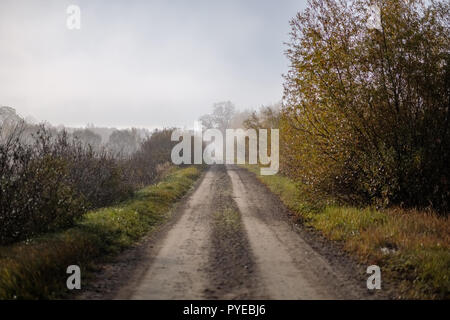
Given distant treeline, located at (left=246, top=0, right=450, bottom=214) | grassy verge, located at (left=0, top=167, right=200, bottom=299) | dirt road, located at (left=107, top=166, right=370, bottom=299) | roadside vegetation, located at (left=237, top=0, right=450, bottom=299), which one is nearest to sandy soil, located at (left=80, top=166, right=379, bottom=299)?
dirt road, located at (left=107, top=166, right=370, bottom=299)

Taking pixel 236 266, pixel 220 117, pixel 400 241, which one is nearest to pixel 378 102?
pixel 400 241

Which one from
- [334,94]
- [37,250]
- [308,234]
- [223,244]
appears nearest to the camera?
[37,250]

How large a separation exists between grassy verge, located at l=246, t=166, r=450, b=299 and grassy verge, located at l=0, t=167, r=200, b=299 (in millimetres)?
6171

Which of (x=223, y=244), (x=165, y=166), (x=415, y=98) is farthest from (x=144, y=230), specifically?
(x=165, y=166)

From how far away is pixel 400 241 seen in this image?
8.05m

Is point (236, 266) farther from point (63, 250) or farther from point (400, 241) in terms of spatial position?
point (400, 241)

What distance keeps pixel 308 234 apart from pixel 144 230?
5416 mm

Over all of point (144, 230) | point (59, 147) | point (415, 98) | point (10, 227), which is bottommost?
point (144, 230)

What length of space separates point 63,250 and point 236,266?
3.87 meters

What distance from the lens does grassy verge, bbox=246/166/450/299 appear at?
619 centimetres

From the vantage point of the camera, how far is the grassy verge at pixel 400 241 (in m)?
6.19

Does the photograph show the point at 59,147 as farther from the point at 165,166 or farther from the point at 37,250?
the point at 165,166

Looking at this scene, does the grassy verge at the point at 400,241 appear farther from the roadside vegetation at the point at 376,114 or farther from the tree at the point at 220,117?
the tree at the point at 220,117

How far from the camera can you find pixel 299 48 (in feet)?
42.4
